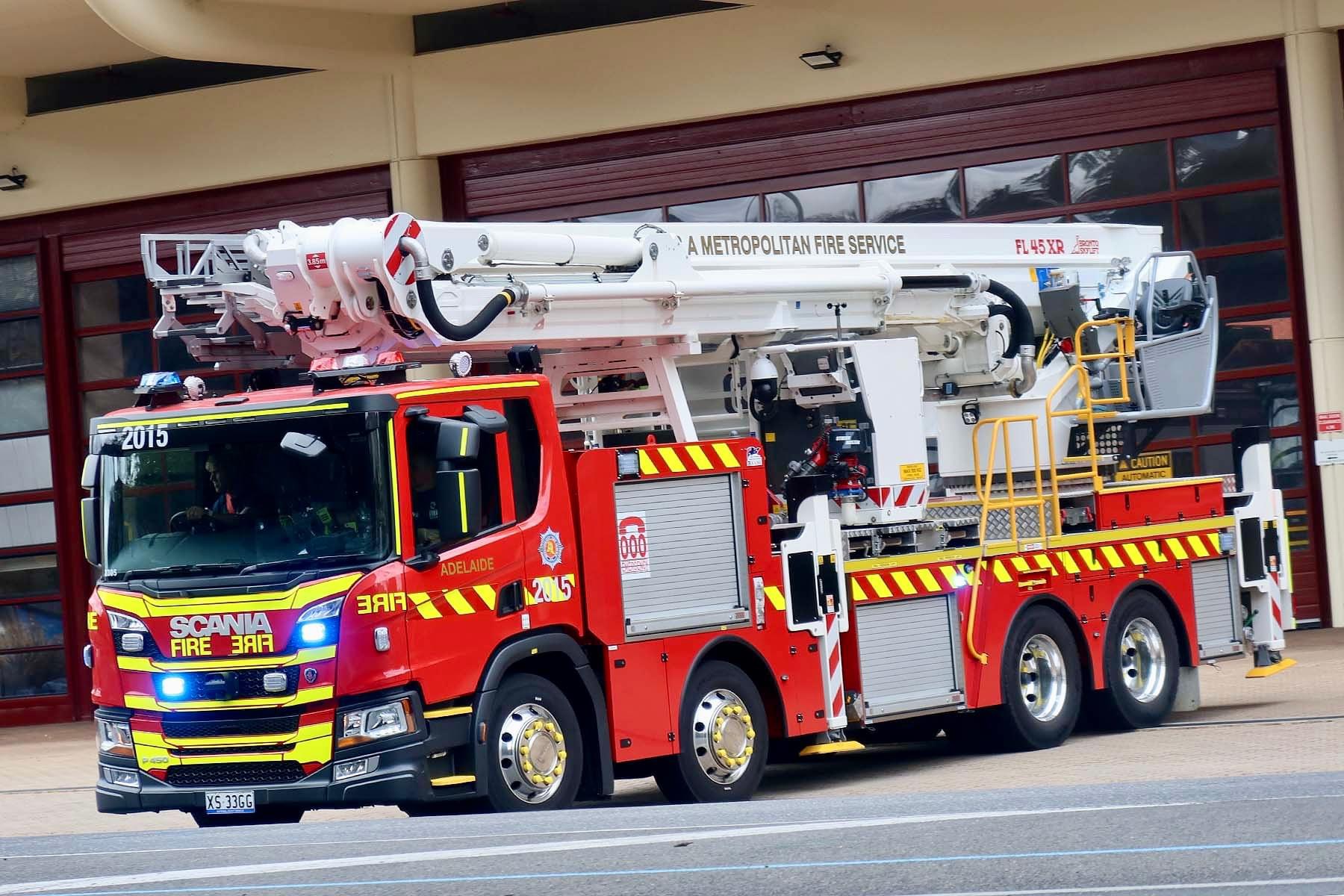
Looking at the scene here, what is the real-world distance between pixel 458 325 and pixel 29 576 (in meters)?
13.9

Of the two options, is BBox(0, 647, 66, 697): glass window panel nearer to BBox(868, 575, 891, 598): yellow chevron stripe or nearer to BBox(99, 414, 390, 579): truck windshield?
BBox(99, 414, 390, 579): truck windshield

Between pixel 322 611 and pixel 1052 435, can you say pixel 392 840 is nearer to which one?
pixel 322 611

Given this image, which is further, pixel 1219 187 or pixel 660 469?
pixel 1219 187

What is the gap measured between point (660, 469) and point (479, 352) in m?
1.31

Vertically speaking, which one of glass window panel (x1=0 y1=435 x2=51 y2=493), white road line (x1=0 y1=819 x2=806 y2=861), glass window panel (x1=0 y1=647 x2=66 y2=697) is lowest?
glass window panel (x1=0 y1=647 x2=66 y2=697)

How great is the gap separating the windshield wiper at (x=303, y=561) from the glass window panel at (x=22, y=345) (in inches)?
554

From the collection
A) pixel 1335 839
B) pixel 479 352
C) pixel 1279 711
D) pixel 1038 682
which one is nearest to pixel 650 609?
pixel 479 352

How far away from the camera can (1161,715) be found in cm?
1424

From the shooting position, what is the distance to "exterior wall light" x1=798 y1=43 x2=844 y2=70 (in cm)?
1961

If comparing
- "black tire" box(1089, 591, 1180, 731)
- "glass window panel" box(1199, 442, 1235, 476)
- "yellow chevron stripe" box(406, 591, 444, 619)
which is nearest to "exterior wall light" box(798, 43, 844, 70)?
"glass window panel" box(1199, 442, 1235, 476)

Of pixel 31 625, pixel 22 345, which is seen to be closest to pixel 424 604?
pixel 31 625

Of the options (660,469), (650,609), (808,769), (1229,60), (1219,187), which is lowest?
(808,769)

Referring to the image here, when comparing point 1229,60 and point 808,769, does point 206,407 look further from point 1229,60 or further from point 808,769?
point 1229,60

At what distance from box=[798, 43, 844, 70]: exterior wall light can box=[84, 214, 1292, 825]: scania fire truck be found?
5549mm
